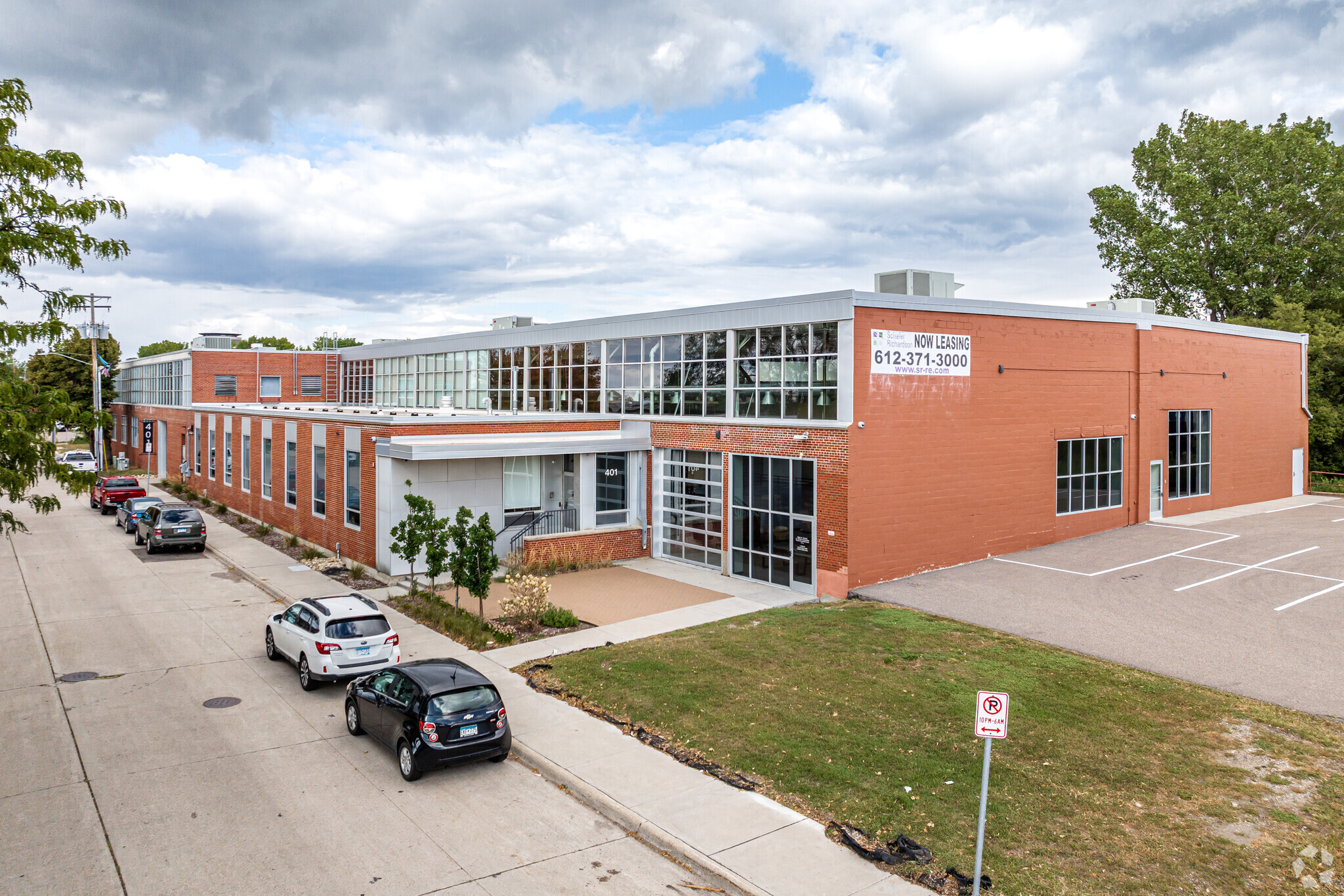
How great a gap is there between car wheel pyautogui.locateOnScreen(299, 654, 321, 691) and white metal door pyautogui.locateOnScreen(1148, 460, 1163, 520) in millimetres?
28681

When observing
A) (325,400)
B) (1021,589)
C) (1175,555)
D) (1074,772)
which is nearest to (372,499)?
(1021,589)

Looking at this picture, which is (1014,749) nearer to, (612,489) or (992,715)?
(992,715)

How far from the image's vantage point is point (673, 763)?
37.0 ft

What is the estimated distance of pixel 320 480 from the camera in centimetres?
2798

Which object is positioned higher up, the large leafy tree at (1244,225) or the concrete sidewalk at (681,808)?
the large leafy tree at (1244,225)

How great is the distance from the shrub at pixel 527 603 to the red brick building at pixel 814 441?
5727 mm

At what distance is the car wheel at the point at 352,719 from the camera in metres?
12.5

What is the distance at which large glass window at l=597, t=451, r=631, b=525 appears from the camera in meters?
27.4

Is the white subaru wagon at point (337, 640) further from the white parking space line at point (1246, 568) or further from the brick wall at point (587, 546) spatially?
the white parking space line at point (1246, 568)

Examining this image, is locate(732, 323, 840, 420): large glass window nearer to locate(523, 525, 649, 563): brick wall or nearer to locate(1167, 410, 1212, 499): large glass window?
locate(523, 525, 649, 563): brick wall

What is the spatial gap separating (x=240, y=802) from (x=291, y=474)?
22.5 metres

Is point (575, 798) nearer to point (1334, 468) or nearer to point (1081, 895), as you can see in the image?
point (1081, 895)

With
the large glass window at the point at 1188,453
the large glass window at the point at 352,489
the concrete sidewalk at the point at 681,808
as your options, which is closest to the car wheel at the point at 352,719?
the concrete sidewalk at the point at 681,808

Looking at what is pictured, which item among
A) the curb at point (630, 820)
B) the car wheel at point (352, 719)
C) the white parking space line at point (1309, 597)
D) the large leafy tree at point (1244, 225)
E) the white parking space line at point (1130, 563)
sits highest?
the large leafy tree at point (1244, 225)
